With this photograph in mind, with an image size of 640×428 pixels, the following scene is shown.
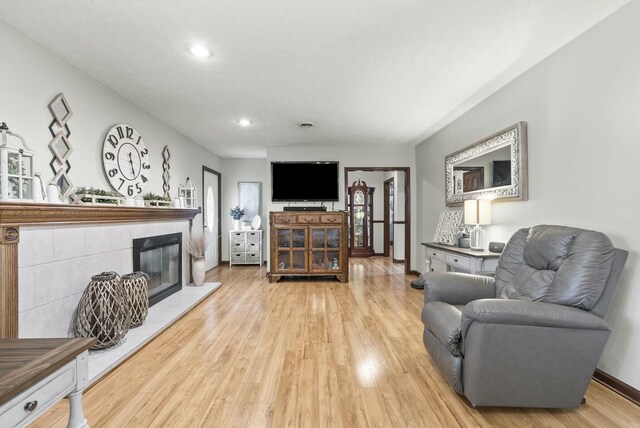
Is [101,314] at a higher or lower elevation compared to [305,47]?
lower

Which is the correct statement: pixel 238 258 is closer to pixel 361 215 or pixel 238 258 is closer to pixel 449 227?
pixel 361 215

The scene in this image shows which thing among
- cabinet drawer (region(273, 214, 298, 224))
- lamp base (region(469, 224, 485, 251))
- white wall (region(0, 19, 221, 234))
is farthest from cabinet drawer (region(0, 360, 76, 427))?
cabinet drawer (region(273, 214, 298, 224))

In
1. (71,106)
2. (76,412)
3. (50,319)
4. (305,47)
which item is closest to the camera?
(76,412)

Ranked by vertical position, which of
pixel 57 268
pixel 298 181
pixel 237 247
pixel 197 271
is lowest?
pixel 197 271

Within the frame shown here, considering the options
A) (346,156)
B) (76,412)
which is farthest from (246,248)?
(76,412)

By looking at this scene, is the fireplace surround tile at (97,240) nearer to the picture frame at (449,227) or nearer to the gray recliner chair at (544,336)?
the gray recliner chair at (544,336)

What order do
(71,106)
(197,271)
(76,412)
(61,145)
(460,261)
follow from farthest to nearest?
(197,271) → (460,261) → (71,106) → (61,145) → (76,412)

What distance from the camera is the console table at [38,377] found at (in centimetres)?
82

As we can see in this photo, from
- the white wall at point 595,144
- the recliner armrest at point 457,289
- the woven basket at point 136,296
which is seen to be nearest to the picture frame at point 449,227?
the white wall at point 595,144

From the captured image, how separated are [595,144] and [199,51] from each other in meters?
2.82

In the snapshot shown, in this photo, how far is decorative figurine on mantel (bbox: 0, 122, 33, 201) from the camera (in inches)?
69.4

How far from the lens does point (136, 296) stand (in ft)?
9.08

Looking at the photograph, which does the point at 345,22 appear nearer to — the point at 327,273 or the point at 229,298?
the point at 229,298

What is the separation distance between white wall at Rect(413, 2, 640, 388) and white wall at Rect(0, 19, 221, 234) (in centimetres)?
381
